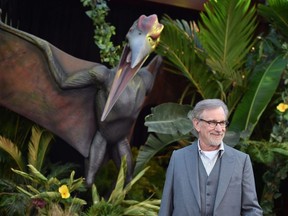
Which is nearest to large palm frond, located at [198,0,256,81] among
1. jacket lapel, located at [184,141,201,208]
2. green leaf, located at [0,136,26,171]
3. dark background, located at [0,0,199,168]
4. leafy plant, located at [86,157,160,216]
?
leafy plant, located at [86,157,160,216]

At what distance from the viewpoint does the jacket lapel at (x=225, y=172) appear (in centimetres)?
310

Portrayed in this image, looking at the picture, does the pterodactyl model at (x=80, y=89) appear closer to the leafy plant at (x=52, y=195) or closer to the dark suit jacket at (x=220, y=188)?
the leafy plant at (x=52, y=195)

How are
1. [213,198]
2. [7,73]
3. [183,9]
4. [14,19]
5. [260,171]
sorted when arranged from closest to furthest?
[213,198], [7,73], [260,171], [14,19], [183,9]

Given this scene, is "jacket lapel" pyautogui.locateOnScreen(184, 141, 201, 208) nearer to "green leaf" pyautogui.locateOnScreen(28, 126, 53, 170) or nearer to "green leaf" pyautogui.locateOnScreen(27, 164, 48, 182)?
"green leaf" pyautogui.locateOnScreen(27, 164, 48, 182)

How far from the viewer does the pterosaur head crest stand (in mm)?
6152

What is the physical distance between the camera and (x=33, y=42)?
6.31 meters

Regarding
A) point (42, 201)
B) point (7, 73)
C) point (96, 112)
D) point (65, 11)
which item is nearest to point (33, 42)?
point (7, 73)

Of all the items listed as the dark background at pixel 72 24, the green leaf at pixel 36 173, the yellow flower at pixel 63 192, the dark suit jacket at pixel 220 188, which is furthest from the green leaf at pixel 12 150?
the dark suit jacket at pixel 220 188

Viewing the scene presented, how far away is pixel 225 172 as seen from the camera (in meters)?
3.14

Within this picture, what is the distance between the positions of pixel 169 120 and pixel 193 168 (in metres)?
3.39

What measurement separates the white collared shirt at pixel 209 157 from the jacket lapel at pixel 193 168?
0.03 m

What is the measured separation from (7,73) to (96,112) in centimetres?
88

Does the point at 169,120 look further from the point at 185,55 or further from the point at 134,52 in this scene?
the point at 134,52

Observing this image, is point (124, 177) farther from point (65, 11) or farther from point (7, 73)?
point (65, 11)
